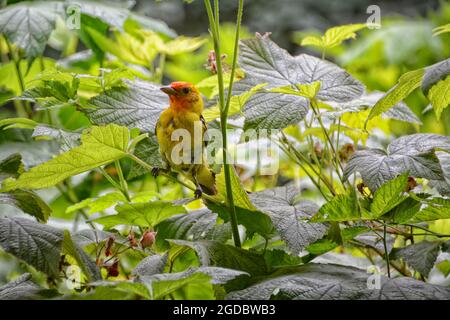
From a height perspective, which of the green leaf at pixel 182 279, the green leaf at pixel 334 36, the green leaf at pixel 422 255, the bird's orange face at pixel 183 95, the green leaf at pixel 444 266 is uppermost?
the green leaf at pixel 334 36

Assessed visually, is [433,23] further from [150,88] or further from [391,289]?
[391,289]

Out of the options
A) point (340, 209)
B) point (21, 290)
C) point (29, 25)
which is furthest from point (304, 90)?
point (29, 25)

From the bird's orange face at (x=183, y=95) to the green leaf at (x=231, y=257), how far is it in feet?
1.19

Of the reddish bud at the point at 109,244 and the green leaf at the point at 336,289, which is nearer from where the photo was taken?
the green leaf at the point at 336,289

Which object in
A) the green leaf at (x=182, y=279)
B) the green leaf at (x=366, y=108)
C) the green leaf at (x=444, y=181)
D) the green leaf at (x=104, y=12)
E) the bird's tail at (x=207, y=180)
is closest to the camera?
the green leaf at (x=182, y=279)

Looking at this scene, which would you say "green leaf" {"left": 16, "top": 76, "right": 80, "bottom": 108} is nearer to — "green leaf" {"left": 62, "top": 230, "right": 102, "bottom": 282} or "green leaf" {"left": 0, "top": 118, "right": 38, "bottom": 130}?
"green leaf" {"left": 0, "top": 118, "right": 38, "bottom": 130}

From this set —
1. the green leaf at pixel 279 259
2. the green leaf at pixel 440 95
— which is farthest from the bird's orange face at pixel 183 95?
the green leaf at pixel 440 95

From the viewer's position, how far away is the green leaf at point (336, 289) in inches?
27.3

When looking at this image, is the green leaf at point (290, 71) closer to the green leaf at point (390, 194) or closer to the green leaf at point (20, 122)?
the green leaf at point (390, 194)

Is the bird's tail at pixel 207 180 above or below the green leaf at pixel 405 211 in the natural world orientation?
below

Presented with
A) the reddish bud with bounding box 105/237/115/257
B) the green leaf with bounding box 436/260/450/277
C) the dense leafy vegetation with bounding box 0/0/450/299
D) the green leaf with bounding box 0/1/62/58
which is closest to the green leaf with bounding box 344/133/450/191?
the dense leafy vegetation with bounding box 0/0/450/299

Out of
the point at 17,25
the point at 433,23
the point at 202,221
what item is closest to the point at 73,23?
the point at 17,25

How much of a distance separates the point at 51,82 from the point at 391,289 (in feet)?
1.82
